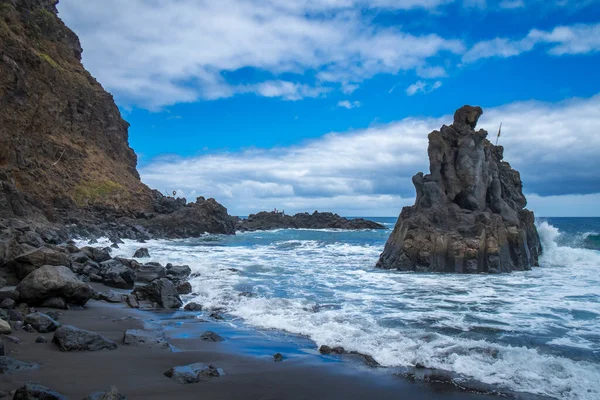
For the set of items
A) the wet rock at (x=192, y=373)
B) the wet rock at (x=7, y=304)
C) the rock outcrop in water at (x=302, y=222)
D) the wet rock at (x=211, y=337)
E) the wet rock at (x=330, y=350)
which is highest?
the rock outcrop in water at (x=302, y=222)

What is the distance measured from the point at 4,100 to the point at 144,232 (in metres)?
16.6

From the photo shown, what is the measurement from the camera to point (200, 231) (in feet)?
176

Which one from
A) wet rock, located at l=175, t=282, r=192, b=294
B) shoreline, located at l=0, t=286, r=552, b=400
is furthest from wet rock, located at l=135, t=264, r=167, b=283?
shoreline, located at l=0, t=286, r=552, b=400

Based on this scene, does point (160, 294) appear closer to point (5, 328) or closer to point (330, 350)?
point (5, 328)

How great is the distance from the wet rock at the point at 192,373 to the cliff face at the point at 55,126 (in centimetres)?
2386

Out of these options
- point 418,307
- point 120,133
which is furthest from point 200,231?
point 418,307

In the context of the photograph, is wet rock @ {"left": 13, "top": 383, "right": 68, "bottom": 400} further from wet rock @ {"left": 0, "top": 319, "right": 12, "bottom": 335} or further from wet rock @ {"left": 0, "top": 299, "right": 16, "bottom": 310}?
wet rock @ {"left": 0, "top": 299, "right": 16, "bottom": 310}

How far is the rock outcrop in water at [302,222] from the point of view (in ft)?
297

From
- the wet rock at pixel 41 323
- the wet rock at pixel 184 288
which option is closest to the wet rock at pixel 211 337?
the wet rock at pixel 41 323

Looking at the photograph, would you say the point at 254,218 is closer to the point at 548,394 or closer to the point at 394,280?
the point at 394,280

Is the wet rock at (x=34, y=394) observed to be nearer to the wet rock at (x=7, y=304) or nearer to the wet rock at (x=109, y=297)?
the wet rock at (x=7, y=304)

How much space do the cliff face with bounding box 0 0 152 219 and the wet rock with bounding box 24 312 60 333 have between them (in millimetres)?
20563

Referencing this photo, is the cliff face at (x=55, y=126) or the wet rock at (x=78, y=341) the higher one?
the cliff face at (x=55, y=126)

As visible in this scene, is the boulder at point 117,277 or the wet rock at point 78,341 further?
the boulder at point 117,277
